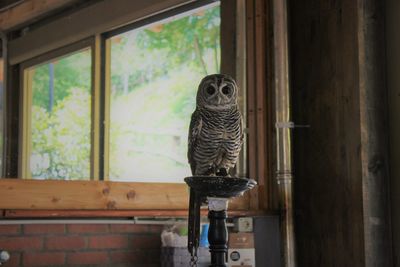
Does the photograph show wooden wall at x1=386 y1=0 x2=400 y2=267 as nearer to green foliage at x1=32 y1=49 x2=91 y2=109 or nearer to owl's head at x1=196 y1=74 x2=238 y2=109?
owl's head at x1=196 y1=74 x2=238 y2=109

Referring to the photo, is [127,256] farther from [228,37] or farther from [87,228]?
[228,37]

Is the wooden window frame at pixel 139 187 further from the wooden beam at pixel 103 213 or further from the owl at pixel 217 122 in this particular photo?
the owl at pixel 217 122

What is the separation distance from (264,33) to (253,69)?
0.70ft

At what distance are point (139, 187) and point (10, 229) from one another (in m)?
0.63

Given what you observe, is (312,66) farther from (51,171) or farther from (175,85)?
(51,171)

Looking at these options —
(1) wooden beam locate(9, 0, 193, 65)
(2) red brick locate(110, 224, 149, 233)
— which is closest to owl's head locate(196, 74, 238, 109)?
(2) red brick locate(110, 224, 149, 233)

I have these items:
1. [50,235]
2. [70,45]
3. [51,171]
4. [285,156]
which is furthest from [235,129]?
[70,45]

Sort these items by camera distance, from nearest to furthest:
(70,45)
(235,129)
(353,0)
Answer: (235,129), (353,0), (70,45)

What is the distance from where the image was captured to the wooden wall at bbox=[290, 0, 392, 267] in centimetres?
286

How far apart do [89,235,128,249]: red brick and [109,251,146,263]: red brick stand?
35mm

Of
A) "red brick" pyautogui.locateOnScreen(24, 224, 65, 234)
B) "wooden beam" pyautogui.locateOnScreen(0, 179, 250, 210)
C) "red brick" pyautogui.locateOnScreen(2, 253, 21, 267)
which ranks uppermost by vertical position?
"wooden beam" pyautogui.locateOnScreen(0, 179, 250, 210)

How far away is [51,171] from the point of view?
322 centimetres

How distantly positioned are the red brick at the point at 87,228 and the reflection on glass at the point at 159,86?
1.86ft

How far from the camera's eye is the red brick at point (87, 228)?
282 centimetres
